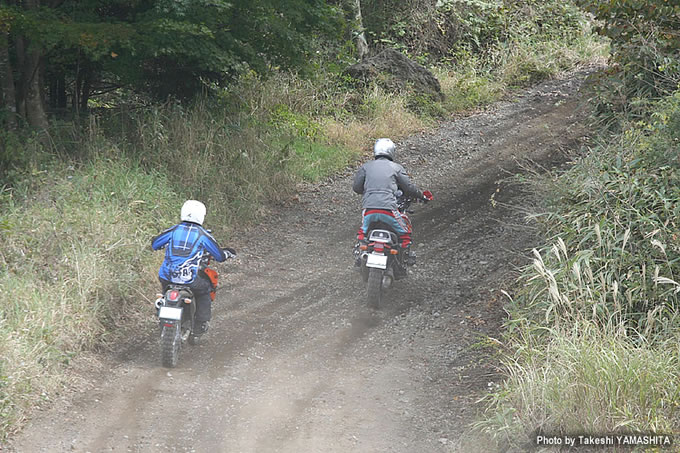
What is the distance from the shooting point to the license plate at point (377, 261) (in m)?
8.43

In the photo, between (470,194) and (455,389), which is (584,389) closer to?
(455,389)

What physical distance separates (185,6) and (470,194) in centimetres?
588

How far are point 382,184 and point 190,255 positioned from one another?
2.70 meters

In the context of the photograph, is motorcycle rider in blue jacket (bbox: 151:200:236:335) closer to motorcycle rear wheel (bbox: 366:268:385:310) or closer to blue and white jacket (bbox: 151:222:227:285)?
blue and white jacket (bbox: 151:222:227:285)

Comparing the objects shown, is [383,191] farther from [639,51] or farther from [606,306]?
[639,51]

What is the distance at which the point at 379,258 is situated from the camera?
27.8ft

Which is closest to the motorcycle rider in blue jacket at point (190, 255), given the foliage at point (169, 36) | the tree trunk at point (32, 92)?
the foliage at point (169, 36)

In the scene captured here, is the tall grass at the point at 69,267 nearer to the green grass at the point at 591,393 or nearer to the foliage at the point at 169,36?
the foliage at the point at 169,36

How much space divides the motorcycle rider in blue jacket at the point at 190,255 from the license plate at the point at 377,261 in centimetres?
170

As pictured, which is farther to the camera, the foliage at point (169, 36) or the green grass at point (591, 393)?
the foliage at point (169, 36)

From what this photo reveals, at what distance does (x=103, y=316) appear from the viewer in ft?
25.5

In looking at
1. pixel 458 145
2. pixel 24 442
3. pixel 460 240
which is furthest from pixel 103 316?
pixel 458 145

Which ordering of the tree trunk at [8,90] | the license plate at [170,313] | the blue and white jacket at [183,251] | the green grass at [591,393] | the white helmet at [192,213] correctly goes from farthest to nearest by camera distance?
the tree trunk at [8,90] < the white helmet at [192,213] < the blue and white jacket at [183,251] < the license plate at [170,313] < the green grass at [591,393]

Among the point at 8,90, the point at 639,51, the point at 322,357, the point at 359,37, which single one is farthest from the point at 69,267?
the point at 359,37
